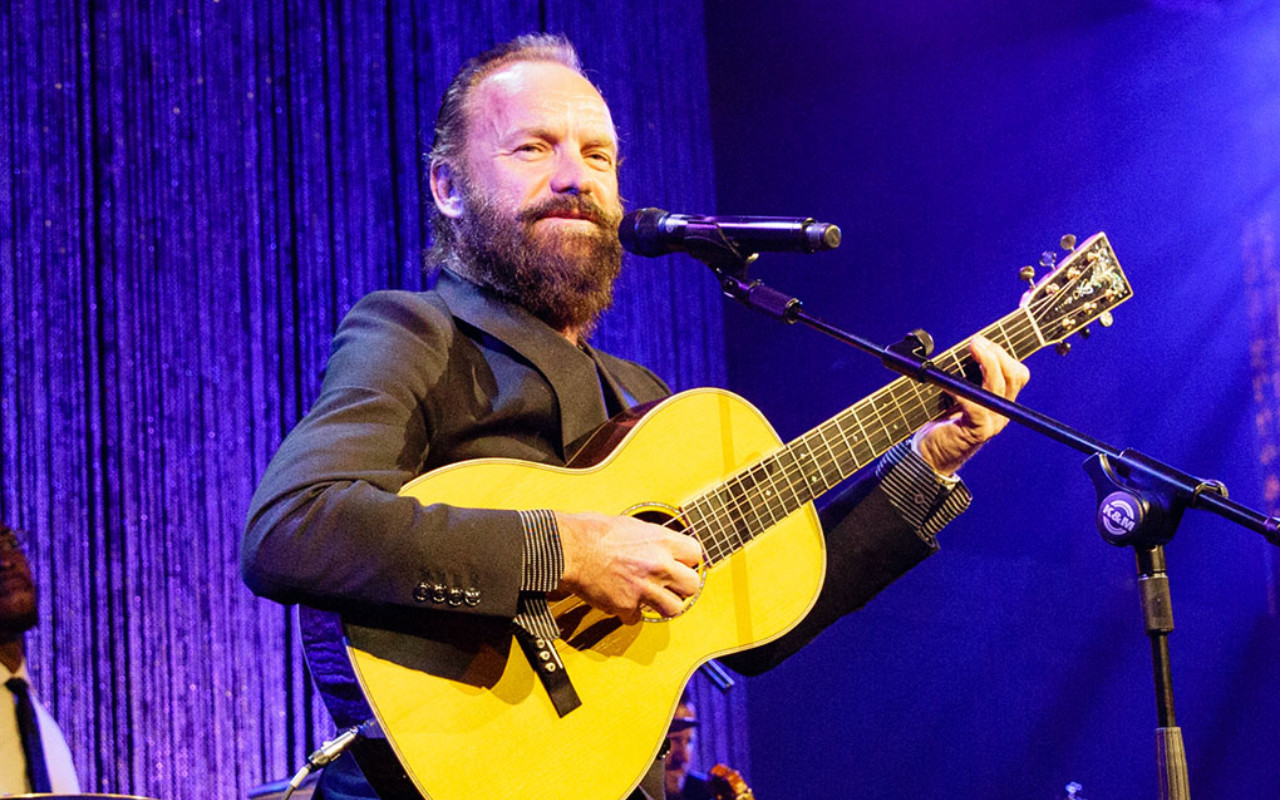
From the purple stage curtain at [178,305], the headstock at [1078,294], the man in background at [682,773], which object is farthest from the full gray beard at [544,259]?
the man in background at [682,773]

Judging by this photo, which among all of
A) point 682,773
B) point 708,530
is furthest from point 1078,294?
point 682,773

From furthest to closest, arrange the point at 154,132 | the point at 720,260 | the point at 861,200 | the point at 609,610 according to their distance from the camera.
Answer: the point at 861,200 → the point at 154,132 → the point at 720,260 → the point at 609,610

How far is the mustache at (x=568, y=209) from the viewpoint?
9.10ft

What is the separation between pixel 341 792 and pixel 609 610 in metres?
0.58

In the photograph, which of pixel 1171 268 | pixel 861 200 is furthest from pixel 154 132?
pixel 1171 268

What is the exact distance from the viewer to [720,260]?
2.49 metres

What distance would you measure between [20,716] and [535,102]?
7.66 feet

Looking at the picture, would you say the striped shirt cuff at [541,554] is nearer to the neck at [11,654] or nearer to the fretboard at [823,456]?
the fretboard at [823,456]

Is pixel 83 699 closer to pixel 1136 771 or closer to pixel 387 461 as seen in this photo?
pixel 387 461

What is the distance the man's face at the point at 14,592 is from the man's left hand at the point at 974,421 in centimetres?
275

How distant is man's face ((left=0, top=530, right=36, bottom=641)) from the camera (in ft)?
12.6

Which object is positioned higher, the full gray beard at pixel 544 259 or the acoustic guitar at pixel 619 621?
the full gray beard at pixel 544 259

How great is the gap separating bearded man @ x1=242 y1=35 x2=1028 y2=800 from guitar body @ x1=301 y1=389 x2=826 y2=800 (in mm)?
52

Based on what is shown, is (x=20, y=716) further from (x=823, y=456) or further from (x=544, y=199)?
(x=823, y=456)
